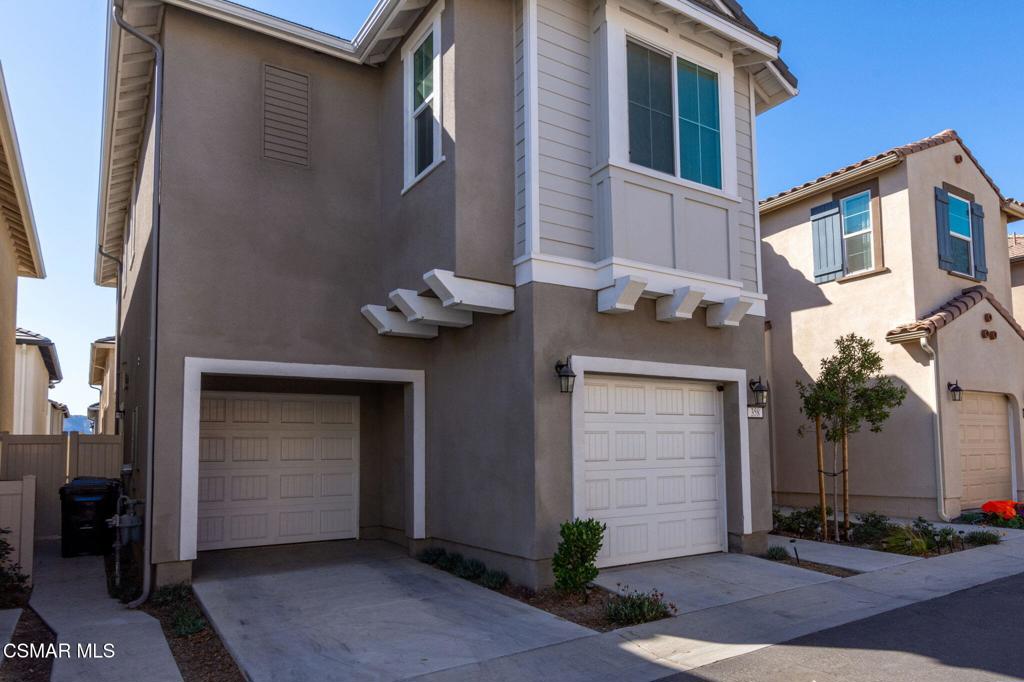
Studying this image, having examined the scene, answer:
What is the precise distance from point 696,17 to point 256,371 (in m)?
6.38

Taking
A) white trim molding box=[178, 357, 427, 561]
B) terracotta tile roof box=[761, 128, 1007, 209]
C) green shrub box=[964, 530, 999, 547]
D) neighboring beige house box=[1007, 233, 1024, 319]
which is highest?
terracotta tile roof box=[761, 128, 1007, 209]

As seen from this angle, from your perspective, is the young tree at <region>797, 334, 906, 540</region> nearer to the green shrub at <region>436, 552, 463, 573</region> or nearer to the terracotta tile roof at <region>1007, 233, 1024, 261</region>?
the green shrub at <region>436, 552, 463, 573</region>

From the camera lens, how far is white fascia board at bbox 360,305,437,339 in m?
8.84

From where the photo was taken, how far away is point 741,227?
931cm

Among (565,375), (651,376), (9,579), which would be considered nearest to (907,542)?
(651,376)

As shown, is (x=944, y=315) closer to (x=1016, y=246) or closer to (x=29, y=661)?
(x=1016, y=246)

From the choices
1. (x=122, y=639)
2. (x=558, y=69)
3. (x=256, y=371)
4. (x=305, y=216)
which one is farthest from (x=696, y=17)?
(x=122, y=639)

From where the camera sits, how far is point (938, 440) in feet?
38.0

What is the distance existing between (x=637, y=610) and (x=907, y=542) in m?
4.87

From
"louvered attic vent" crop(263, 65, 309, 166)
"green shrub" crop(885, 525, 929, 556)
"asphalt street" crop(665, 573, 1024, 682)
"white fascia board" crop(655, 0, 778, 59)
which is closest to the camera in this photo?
"asphalt street" crop(665, 573, 1024, 682)

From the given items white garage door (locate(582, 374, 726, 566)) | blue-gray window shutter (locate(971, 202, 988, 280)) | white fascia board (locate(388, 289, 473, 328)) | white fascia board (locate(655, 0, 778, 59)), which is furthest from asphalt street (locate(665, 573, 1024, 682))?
blue-gray window shutter (locate(971, 202, 988, 280))

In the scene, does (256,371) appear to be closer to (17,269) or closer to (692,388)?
(692,388)

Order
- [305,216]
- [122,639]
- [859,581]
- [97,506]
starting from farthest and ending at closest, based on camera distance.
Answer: [97,506] → [305,216] → [859,581] → [122,639]

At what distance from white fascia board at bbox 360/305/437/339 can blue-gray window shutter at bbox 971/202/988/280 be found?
1054cm
